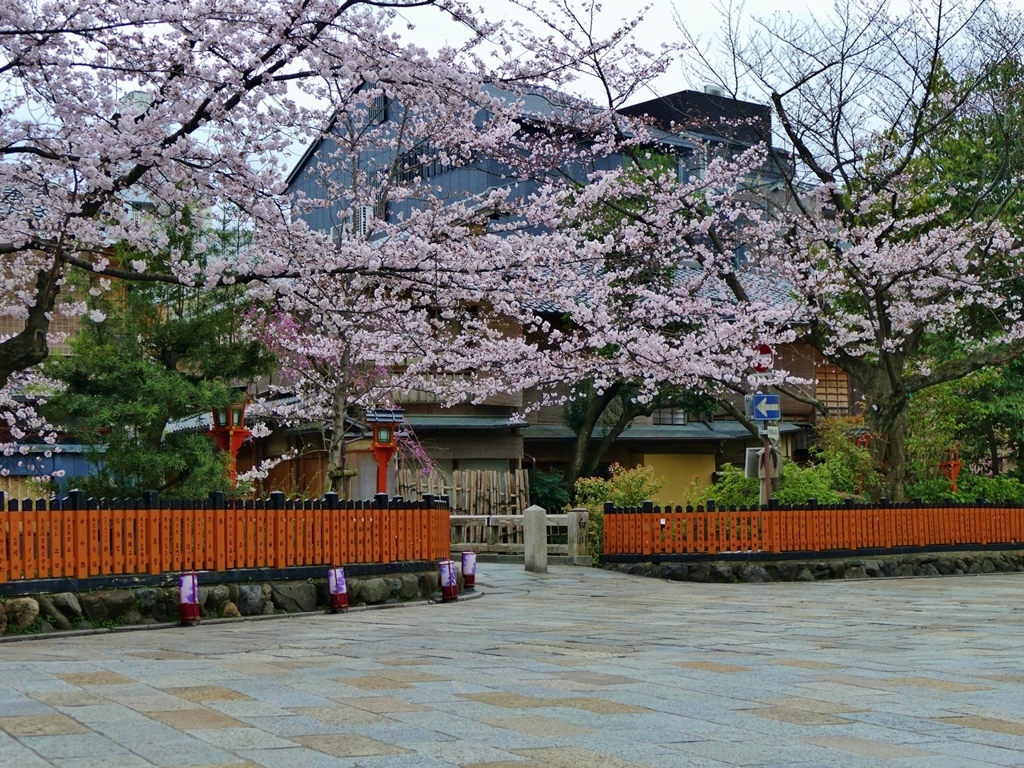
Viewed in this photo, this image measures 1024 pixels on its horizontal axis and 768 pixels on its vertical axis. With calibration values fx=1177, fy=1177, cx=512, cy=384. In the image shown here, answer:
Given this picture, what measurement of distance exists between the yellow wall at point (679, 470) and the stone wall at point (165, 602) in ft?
67.1

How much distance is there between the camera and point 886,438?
84.5 ft

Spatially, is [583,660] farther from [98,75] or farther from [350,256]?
[98,75]

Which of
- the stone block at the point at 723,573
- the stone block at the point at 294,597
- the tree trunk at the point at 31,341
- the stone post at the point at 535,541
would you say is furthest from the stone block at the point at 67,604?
the stone block at the point at 723,573

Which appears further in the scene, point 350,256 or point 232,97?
point 350,256

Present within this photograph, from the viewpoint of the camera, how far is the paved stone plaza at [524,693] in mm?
6227

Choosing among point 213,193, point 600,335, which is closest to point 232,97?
point 213,193

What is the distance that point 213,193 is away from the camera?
12273 millimetres

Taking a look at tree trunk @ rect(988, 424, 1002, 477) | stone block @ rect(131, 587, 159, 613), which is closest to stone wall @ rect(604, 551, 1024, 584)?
tree trunk @ rect(988, 424, 1002, 477)

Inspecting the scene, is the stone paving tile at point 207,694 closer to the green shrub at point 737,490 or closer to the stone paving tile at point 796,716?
the stone paving tile at point 796,716

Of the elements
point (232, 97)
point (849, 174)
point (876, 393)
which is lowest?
point (876, 393)

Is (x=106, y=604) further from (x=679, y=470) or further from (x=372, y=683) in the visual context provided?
(x=679, y=470)

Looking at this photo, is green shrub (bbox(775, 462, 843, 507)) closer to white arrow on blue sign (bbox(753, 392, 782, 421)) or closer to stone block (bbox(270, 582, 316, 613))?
white arrow on blue sign (bbox(753, 392, 782, 421))

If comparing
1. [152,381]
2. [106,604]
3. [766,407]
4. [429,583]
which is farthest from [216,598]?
[766,407]

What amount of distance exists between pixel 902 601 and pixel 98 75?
13.4 m
